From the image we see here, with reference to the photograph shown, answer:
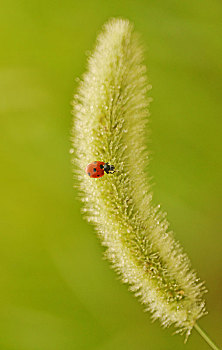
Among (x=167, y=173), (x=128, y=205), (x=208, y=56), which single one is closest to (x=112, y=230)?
(x=128, y=205)

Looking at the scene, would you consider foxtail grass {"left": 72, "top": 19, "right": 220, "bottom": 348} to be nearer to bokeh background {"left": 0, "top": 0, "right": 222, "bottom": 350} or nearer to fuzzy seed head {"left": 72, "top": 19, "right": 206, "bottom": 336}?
fuzzy seed head {"left": 72, "top": 19, "right": 206, "bottom": 336}

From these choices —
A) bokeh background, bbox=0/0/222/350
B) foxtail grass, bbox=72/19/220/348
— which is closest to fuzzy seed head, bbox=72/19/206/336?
foxtail grass, bbox=72/19/220/348

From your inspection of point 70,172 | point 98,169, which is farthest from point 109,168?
point 70,172

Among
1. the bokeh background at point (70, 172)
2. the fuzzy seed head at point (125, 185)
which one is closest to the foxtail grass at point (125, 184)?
the fuzzy seed head at point (125, 185)

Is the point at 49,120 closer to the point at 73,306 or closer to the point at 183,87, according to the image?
the point at 183,87

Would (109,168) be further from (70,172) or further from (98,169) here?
(70,172)
